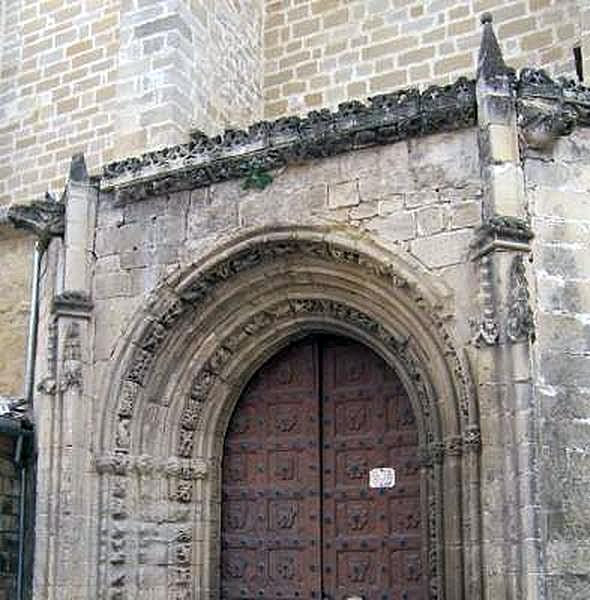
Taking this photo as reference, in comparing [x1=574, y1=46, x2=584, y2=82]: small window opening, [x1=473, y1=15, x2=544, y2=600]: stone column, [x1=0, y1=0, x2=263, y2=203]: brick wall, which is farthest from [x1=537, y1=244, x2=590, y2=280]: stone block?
[x1=0, y1=0, x2=263, y2=203]: brick wall

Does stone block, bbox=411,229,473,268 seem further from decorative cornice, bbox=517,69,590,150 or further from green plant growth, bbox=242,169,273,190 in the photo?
green plant growth, bbox=242,169,273,190

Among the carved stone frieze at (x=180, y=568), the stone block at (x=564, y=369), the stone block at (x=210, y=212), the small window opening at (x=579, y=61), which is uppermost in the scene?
the small window opening at (x=579, y=61)

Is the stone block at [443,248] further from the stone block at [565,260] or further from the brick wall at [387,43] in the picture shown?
the brick wall at [387,43]

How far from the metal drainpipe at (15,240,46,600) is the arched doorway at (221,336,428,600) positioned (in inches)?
52.2

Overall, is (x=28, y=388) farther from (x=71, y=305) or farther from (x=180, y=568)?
(x=180, y=568)

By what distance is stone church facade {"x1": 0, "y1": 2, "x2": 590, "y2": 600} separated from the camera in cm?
629

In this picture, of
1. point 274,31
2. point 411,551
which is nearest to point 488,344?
point 411,551

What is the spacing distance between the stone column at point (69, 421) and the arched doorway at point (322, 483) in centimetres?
99

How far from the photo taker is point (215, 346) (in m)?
7.78

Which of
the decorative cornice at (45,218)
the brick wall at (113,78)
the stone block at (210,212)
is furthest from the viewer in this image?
the brick wall at (113,78)

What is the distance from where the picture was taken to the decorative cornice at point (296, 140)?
686 centimetres

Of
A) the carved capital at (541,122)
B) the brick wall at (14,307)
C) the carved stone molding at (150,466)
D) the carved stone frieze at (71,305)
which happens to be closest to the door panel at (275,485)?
the carved stone molding at (150,466)

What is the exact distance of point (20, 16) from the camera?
1130 centimetres

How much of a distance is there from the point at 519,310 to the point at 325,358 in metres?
1.92
